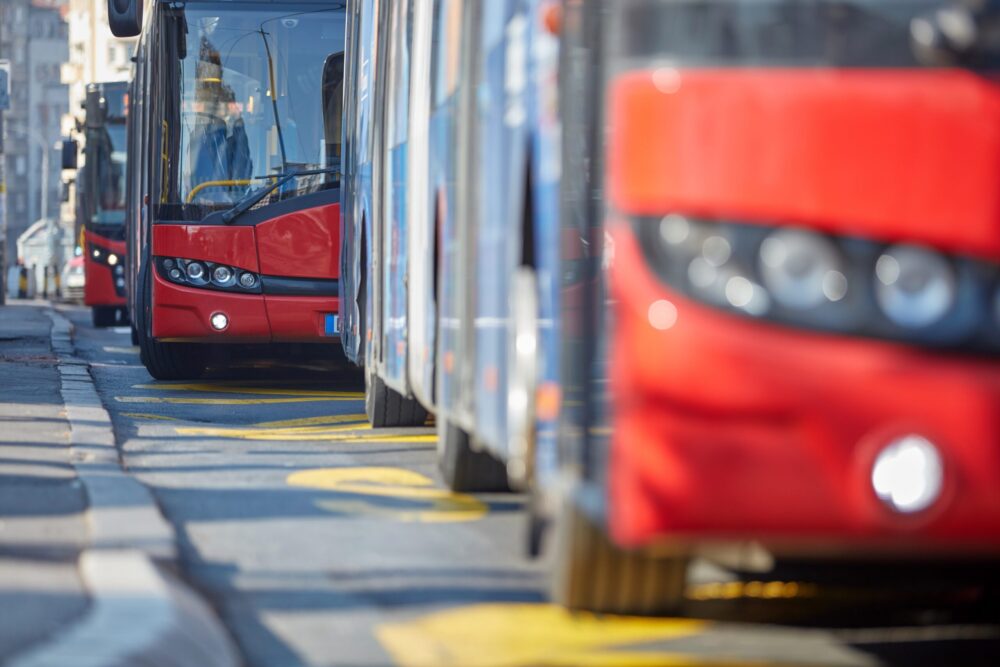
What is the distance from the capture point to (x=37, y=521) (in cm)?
813

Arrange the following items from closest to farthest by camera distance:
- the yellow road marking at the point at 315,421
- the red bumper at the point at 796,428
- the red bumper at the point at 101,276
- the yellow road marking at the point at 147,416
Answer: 1. the red bumper at the point at 796,428
2. the yellow road marking at the point at 315,421
3. the yellow road marking at the point at 147,416
4. the red bumper at the point at 101,276

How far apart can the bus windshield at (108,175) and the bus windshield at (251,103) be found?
19.2 metres

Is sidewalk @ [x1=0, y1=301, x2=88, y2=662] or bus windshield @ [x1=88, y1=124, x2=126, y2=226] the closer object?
sidewalk @ [x1=0, y1=301, x2=88, y2=662]

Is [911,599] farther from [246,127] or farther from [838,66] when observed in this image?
[246,127]

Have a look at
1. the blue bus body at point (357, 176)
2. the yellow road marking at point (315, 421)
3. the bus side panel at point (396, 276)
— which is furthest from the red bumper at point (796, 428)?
the yellow road marking at point (315, 421)

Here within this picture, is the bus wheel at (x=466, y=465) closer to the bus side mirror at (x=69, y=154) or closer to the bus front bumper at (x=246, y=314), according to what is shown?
the bus front bumper at (x=246, y=314)

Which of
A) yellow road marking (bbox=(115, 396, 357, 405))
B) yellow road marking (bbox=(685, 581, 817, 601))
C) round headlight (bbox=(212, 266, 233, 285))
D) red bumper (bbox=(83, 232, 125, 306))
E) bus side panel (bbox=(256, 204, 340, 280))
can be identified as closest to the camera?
yellow road marking (bbox=(685, 581, 817, 601))

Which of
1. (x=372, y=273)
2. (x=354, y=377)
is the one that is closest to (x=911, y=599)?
(x=372, y=273)

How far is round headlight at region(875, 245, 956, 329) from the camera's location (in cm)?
443

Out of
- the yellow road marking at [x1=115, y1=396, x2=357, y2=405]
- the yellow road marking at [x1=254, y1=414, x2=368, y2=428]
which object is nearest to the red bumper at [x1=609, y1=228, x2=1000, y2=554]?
the yellow road marking at [x1=254, y1=414, x2=368, y2=428]

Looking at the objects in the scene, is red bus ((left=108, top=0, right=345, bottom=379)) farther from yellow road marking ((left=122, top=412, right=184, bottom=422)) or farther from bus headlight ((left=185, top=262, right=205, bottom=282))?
yellow road marking ((left=122, top=412, right=184, bottom=422))

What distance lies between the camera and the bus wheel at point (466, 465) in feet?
29.9

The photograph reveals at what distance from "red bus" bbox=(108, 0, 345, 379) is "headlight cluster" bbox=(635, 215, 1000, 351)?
11207mm

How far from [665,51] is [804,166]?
0.41 m
